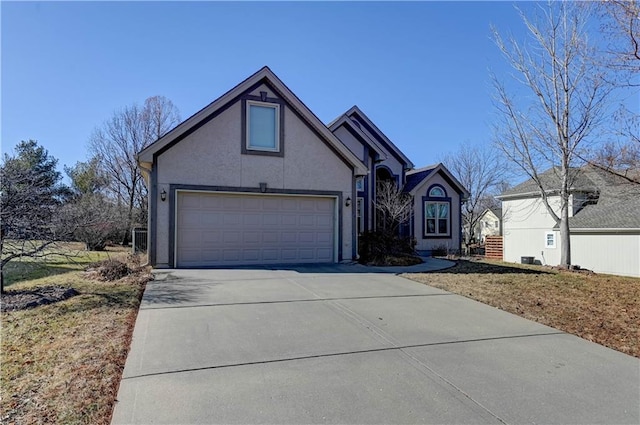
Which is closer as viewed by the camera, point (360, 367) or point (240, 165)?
point (360, 367)

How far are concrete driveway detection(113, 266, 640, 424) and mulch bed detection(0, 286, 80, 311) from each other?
1.92 meters

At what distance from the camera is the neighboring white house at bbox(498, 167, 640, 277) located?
63.2ft

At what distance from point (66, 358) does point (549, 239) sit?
2552 centimetres

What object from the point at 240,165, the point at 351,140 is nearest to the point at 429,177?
the point at 351,140

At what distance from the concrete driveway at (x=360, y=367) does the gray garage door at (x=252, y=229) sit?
A: 4.83 metres

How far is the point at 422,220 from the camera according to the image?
2066cm

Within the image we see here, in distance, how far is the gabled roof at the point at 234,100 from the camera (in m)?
11.2

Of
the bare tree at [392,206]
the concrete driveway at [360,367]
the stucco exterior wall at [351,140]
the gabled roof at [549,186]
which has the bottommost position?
the concrete driveway at [360,367]

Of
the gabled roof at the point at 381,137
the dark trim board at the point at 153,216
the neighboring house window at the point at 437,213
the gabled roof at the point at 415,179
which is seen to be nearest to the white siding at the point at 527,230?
the neighboring house window at the point at 437,213

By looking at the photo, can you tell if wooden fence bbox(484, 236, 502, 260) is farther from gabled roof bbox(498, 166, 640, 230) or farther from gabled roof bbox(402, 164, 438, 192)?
gabled roof bbox(402, 164, 438, 192)

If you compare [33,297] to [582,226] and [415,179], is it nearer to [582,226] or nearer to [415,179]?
[415,179]

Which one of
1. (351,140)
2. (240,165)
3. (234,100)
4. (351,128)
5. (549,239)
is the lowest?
(549,239)

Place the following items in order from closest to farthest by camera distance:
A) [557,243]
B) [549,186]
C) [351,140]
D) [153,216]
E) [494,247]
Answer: [153,216]
[351,140]
[549,186]
[557,243]
[494,247]

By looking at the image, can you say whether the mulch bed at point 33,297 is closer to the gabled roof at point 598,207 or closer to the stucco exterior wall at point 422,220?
the stucco exterior wall at point 422,220
